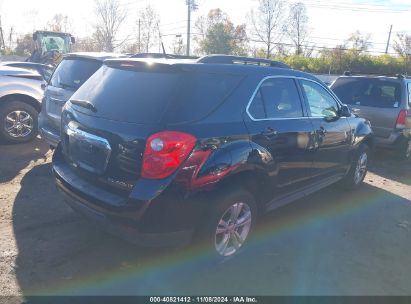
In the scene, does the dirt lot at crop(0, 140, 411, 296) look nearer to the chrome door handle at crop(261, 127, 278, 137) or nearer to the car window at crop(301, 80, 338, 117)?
the chrome door handle at crop(261, 127, 278, 137)

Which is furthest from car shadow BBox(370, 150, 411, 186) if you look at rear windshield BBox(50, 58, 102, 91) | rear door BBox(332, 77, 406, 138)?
rear windshield BBox(50, 58, 102, 91)

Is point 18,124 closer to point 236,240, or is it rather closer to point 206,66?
point 206,66

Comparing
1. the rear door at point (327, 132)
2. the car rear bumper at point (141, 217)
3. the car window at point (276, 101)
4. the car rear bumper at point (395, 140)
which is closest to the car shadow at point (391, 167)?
the car rear bumper at point (395, 140)

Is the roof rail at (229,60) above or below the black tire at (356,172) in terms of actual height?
above

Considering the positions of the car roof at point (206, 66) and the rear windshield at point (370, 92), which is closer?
the car roof at point (206, 66)

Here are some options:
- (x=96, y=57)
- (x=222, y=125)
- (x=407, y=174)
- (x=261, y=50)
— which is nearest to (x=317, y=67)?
(x=261, y=50)

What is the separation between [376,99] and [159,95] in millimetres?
6156

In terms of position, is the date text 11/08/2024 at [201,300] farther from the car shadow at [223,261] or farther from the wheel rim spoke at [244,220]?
the wheel rim spoke at [244,220]

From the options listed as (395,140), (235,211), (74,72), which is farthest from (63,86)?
(395,140)

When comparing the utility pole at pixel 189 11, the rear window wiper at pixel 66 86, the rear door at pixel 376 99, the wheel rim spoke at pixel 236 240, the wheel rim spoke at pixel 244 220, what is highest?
the utility pole at pixel 189 11

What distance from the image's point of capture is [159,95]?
3105mm

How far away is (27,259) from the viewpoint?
348 centimetres

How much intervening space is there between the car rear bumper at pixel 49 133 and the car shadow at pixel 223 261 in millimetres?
1047

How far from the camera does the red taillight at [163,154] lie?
9.46 feet
